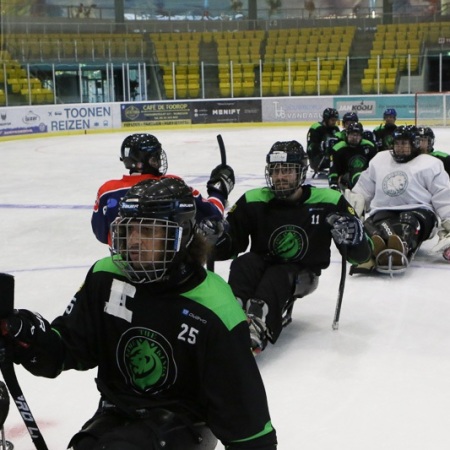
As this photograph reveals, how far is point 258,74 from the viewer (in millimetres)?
18797

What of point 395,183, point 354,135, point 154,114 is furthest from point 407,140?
point 154,114

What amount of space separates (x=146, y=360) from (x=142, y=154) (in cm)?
192

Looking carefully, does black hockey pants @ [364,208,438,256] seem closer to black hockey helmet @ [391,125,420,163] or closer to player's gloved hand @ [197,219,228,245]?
black hockey helmet @ [391,125,420,163]

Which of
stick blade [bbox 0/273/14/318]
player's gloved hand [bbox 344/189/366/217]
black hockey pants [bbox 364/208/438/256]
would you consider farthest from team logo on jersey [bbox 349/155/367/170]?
stick blade [bbox 0/273/14/318]

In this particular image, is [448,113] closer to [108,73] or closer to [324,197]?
[108,73]

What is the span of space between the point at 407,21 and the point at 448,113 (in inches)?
267

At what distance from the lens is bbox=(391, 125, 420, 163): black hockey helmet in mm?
4789

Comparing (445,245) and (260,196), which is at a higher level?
(260,196)

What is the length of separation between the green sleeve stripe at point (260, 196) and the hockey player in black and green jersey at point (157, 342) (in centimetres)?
163

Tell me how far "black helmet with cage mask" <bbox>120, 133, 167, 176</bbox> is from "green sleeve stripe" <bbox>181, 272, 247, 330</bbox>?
6.23ft

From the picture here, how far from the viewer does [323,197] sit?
3.41 meters

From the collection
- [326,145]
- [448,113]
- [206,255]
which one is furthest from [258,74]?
[206,255]

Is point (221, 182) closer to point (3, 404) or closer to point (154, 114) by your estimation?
point (3, 404)

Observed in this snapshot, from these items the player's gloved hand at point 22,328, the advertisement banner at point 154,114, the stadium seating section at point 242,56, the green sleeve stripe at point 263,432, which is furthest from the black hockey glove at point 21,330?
the advertisement banner at point 154,114
